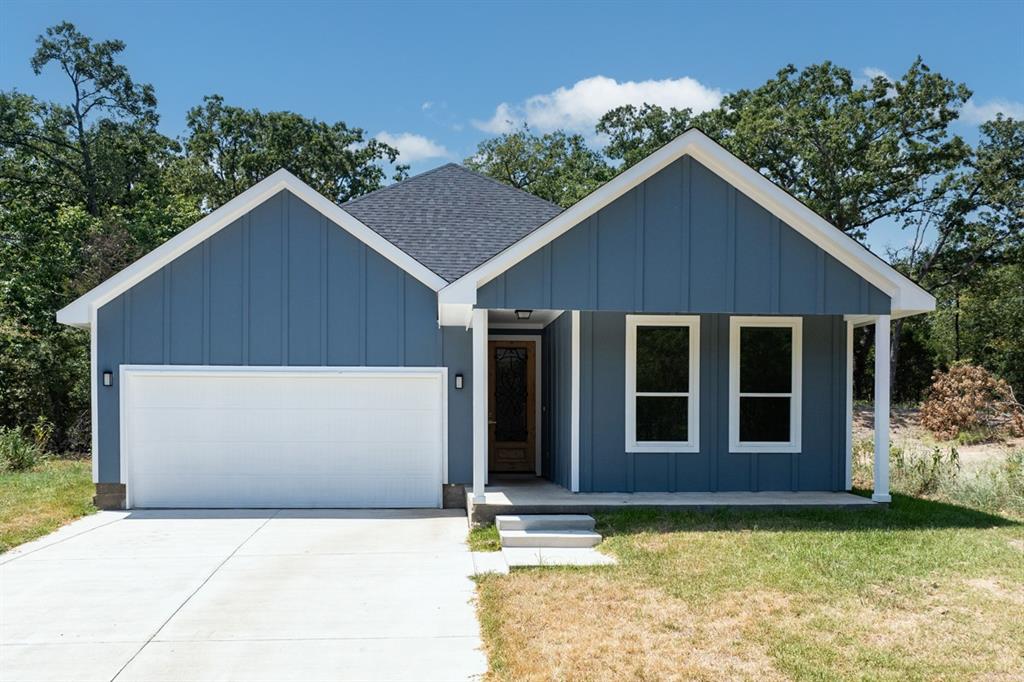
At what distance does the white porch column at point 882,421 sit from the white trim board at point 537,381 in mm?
4958

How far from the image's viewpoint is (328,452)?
35.2 feet

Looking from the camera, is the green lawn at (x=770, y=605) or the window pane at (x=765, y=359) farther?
the window pane at (x=765, y=359)

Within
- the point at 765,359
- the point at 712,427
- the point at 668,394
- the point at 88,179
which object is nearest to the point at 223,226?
the point at 668,394

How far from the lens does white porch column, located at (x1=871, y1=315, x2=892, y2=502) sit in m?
9.57

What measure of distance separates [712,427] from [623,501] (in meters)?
1.71

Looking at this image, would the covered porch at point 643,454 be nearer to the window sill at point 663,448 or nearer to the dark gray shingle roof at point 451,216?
the window sill at point 663,448

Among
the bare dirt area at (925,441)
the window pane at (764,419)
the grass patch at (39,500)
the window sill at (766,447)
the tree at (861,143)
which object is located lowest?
the bare dirt area at (925,441)

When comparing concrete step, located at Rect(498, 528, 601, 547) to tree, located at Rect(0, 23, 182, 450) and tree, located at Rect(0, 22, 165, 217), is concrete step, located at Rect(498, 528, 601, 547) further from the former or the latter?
tree, located at Rect(0, 22, 165, 217)

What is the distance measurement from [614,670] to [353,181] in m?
28.9

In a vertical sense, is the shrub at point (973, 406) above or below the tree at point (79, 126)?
below

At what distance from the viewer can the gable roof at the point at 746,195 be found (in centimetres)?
895

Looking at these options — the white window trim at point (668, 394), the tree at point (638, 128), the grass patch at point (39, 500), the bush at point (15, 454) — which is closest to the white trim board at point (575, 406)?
the white window trim at point (668, 394)

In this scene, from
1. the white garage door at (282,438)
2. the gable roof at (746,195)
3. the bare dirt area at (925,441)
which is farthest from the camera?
the bare dirt area at (925,441)

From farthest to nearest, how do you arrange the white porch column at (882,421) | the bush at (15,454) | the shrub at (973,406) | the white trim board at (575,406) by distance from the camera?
the shrub at (973,406), the bush at (15,454), the white trim board at (575,406), the white porch column at (882,421)
